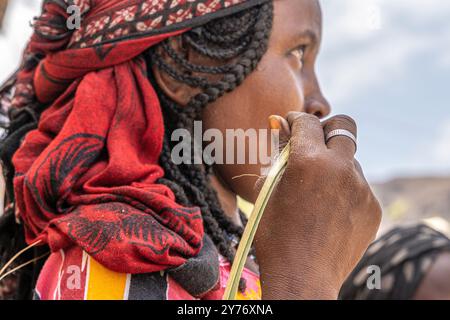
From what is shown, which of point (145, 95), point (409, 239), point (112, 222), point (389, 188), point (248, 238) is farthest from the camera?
point (389, 188)

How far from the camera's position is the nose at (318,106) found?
2133mm

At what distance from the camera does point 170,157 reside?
198 centimetres

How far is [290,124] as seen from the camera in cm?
152

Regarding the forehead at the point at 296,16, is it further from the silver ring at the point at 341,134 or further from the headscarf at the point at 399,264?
the headscarf at the point at 399,264

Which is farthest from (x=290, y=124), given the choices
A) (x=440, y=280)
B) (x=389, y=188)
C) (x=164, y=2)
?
(x=389, y=188)

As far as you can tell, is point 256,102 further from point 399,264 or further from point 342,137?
point 399,264

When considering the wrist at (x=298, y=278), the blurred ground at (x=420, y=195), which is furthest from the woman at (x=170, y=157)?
the blurred ground at (x=420, y=195)

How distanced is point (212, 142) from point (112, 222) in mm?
519

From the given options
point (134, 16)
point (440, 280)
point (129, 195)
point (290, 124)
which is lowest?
point (440, 280)

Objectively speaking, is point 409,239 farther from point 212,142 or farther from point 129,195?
point 129,195

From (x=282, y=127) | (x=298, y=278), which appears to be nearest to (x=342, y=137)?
(x=282, y=127)

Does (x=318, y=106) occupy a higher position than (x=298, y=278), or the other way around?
(x=318, y=106)

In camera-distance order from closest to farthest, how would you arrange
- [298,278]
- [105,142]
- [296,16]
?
[298,278]
[105,142]
[296,16]

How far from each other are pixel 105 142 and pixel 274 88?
535mm
